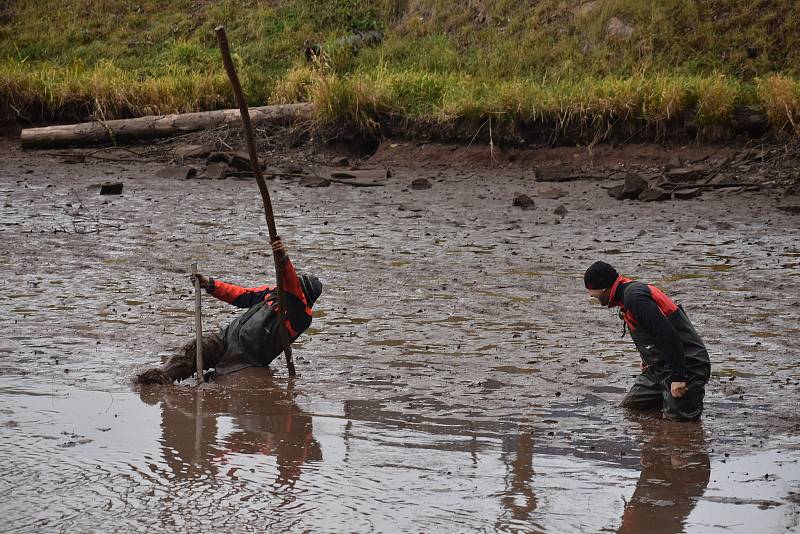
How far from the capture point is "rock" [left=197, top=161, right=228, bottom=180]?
16.8 meters

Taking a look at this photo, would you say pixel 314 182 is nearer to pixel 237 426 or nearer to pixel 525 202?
pixel 525 202

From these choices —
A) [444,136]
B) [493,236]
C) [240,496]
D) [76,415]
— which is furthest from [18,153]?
[240,496]

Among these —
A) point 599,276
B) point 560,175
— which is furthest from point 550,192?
point 599,276

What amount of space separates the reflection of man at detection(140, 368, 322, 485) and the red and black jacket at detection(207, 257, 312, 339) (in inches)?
17.4

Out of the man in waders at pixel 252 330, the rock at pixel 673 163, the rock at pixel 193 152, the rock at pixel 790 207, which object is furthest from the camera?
the rock at pixel 193 152

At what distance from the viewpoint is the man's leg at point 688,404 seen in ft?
21.5

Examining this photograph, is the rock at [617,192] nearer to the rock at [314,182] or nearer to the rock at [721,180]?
the rock at [721,180]

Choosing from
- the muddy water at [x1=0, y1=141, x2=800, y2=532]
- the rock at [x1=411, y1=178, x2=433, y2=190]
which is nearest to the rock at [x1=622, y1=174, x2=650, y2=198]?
the muddy water at [x1=0, y1=141, x2=800, y2=532]

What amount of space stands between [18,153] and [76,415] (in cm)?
1338

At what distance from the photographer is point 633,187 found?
47.6ft

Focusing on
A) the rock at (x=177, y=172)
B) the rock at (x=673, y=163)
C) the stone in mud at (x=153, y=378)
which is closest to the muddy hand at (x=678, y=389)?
the stone in mud at (x=153, y=378)

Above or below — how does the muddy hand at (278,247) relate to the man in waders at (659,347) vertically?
above

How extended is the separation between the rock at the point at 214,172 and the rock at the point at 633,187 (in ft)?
21.0

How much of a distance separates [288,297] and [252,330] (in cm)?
39
